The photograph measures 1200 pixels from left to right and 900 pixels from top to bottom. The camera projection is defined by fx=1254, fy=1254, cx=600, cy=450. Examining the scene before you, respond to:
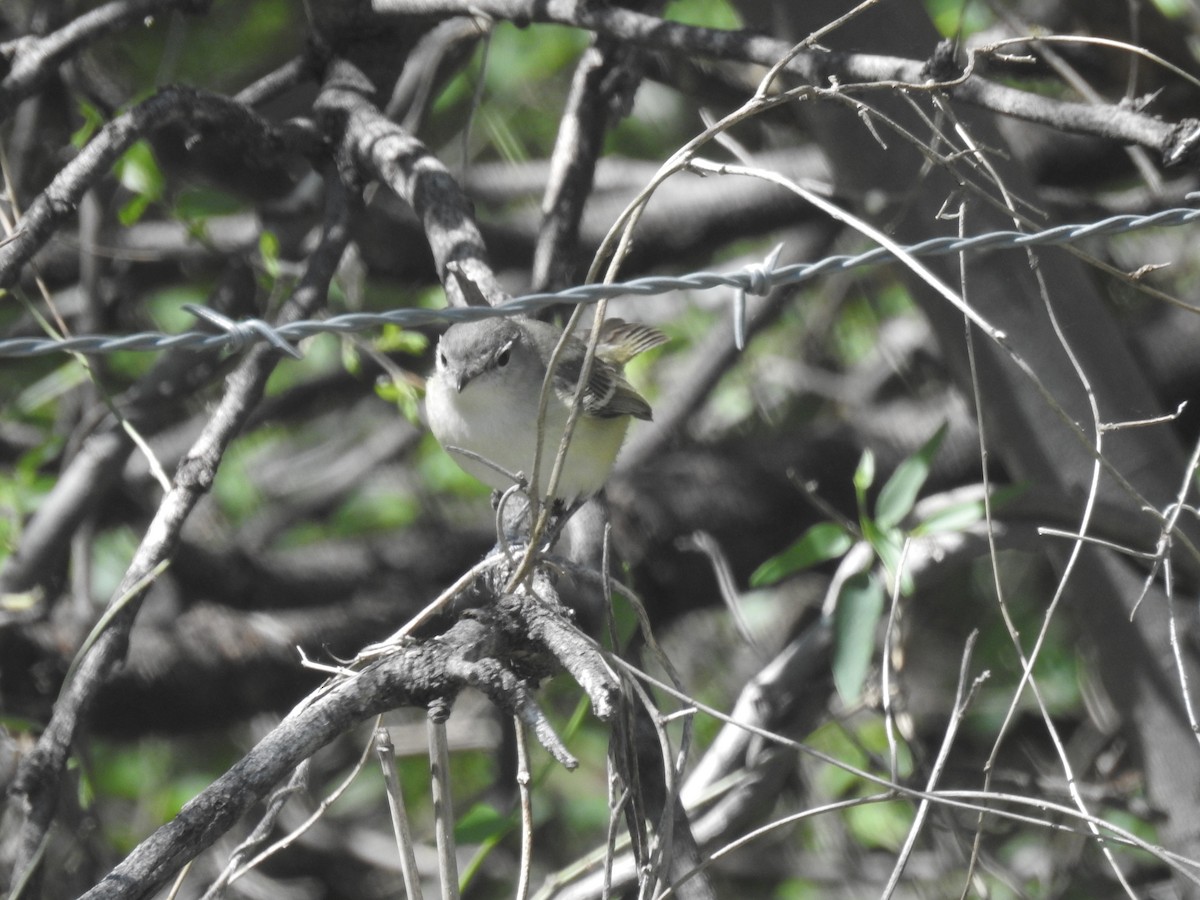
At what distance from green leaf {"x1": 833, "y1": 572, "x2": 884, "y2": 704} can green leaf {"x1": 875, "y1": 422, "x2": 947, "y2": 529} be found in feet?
0.61

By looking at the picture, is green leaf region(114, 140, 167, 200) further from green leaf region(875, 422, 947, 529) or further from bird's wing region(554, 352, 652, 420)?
green leaf region(875, 422, 947, 529)

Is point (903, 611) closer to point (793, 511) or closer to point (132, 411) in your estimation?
point (793, 511)

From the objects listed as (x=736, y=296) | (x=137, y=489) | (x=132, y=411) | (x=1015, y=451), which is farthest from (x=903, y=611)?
(x=137, y=489)

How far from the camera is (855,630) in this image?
319 centimetres

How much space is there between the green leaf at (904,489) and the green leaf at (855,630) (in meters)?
0.19

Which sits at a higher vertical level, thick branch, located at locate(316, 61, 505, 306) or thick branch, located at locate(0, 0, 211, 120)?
thick branch, located at locate(0, 0, 211, 120)

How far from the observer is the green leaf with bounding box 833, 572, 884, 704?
10.0ft

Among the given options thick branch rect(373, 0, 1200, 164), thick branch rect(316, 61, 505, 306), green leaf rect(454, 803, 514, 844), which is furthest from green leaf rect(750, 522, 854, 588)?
thick branch rect(373, 0, 1200, 164)

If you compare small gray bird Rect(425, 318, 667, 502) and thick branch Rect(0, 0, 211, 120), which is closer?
thick branch Rect(0, 0, 211, 120)

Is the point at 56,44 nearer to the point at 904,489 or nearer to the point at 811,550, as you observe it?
the point at 811,550

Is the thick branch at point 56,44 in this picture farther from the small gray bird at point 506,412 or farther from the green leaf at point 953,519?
the green leaf at point 953,519

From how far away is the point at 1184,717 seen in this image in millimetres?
3365

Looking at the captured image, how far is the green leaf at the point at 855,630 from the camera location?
3057 millimetres

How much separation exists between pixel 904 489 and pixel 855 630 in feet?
1.27
